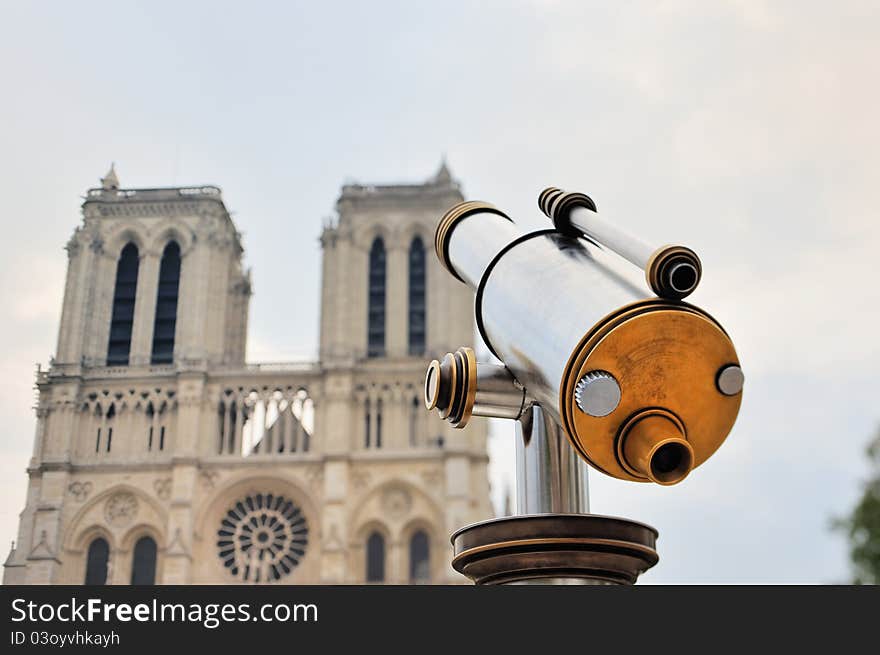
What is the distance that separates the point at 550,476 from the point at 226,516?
37.3m

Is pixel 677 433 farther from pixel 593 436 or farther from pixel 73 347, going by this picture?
pixel 73 347

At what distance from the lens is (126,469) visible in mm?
39156

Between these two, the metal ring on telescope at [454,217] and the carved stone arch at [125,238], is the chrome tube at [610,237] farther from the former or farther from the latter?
the carved stone arch at [125,238]

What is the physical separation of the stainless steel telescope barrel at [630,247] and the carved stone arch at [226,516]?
35061 millimetres

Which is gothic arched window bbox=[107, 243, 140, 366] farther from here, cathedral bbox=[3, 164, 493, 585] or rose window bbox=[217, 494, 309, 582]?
rose window bbox=[217, 494, 309, 582]

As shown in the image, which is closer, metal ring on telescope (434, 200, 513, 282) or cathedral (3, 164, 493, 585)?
metal ring on telescope (434, 200, 513, 282)

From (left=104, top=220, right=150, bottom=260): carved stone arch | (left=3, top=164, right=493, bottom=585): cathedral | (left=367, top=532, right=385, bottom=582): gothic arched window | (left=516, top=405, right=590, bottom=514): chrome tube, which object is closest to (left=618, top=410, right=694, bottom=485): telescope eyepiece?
(left=516, top=405, right=590, bottom=514): chrome tube

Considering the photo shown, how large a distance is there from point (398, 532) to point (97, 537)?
11.0 meters

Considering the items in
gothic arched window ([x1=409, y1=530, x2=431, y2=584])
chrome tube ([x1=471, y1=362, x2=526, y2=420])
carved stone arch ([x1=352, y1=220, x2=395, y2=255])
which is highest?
carved stone arch ([x1=352, y1=220, x2=395, y2=255])

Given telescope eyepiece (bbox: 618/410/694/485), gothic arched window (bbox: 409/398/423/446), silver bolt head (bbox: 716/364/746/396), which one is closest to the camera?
telescope eyepiece (bbox: 618/410/694/485)

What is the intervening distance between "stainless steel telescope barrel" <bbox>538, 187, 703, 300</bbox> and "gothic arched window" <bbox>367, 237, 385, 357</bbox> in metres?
37.8

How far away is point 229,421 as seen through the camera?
4028cm

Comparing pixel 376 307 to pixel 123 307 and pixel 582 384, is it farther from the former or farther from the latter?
pixel 582 384

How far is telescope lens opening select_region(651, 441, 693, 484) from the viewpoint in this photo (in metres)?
2.63
